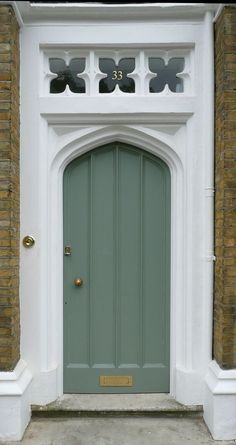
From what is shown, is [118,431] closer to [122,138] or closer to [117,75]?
[122,138]

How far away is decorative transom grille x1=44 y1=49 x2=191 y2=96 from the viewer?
3679mm

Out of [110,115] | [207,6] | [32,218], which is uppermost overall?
[207,6]

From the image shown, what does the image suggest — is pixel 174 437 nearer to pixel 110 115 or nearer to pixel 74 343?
pixel 74 343

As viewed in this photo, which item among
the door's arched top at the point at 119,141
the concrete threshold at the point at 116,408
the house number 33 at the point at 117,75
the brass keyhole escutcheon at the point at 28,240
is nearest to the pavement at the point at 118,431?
the concrete threshold at the point at 116,408

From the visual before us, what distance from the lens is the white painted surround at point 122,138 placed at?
358 cm

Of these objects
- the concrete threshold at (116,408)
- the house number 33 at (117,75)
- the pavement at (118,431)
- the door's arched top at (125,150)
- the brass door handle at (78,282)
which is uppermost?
the house number 33 at (117,75)

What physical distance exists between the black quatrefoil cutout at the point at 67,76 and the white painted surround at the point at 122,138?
147 mm

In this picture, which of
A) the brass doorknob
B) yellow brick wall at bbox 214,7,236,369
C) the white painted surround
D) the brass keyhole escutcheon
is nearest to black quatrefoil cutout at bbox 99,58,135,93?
the white painted surround

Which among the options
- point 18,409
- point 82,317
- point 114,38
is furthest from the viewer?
point 82,317

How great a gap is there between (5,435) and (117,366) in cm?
114

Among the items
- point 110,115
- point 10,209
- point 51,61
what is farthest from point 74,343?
point 51,61

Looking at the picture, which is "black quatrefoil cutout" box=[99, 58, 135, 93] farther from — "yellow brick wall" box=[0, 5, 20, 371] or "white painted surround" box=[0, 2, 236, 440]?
"yellow brick wall" box=[0, 5, 20, 371]

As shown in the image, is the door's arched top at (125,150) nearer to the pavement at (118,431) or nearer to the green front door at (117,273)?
the green front door at (117,273)

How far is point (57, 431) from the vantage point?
3402mm
